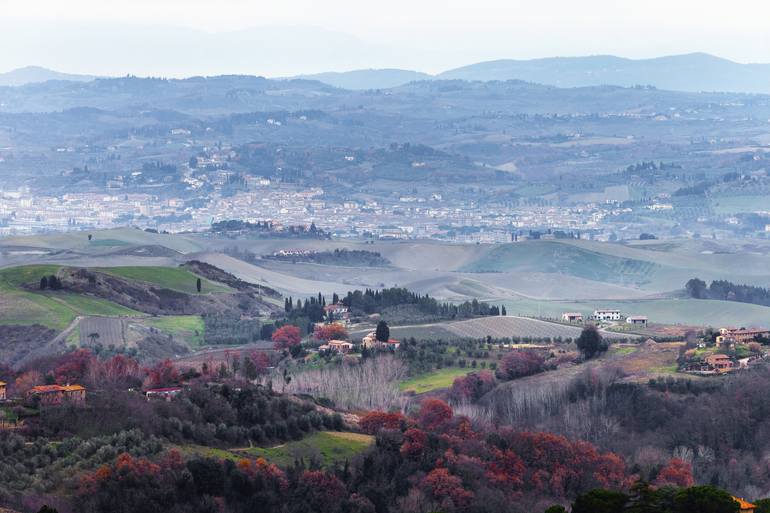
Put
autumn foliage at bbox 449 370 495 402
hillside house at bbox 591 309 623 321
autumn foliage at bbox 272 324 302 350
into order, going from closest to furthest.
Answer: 1. autumn foliage at bbox 449 370 495 402
2. autumn foliage at bbox 272 324 302 350
3. hillside house at bbox 591 309 623 321

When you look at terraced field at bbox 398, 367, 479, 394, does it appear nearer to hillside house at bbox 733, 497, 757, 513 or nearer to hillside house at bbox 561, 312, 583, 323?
hillside house at bbox 561, 312, 583, 323

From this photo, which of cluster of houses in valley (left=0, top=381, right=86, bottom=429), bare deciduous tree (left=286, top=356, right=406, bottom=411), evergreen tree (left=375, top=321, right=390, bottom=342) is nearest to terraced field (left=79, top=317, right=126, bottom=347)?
evergreen tree (left=375, top=321, right=390, bottom=342)

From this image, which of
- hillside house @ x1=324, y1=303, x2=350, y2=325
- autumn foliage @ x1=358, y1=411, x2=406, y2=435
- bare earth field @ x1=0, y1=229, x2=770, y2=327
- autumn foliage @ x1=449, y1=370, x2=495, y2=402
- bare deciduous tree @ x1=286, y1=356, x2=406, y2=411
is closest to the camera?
autumn foliage @ x1=358, y1=411, x2=406, y2=435

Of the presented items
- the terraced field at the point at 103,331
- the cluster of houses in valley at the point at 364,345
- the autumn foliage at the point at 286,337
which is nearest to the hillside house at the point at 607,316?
the cluster of houses in valley at the point at 364,345

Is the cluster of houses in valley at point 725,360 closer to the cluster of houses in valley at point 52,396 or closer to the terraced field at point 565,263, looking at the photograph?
the cluster of houses in valley at point 52,396

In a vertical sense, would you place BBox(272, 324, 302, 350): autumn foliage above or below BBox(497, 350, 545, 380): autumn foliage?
below

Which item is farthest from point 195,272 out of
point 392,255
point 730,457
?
point 730,457

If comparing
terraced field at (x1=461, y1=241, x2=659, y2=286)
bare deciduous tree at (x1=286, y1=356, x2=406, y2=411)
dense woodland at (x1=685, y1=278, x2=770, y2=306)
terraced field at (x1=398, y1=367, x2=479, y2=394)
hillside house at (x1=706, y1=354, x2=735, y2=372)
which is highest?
hillside house at (x1=706, y1=354, x2=735, y2=372)

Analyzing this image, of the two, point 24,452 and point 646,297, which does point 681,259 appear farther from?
point 24,452
